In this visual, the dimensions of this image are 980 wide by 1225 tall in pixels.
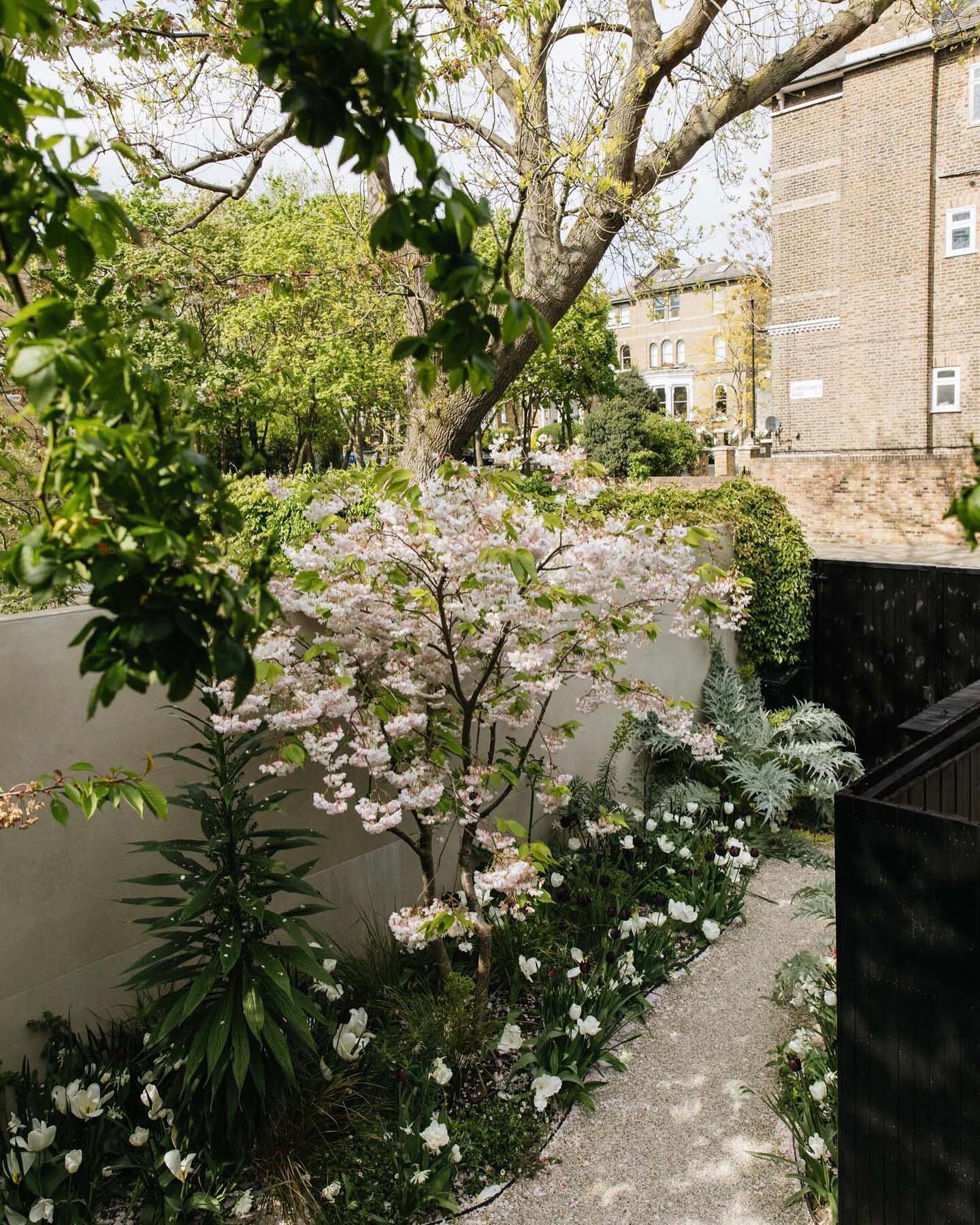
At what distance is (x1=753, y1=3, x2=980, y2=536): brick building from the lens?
16344mm

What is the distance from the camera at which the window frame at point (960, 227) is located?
16.4m

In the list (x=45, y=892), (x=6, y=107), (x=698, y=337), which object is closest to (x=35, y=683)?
(x=45, y=892)

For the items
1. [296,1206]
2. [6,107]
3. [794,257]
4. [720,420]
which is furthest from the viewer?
[720,420]

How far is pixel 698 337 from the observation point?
4069 centimetres

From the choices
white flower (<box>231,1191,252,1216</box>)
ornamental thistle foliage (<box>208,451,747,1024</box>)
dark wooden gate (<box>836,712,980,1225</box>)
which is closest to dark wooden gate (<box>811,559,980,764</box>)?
ornamental thistle foliage (<box>208,451,747,1024</box>)

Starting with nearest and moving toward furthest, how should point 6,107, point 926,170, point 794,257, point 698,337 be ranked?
point 6,107 < point 926,170 < point 794,257 < point 698,337

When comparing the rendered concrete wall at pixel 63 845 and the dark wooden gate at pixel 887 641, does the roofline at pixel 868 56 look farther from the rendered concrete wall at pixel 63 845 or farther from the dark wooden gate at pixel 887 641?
the rendered concrete wall at pixel 63 845

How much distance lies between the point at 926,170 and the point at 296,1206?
1925cm

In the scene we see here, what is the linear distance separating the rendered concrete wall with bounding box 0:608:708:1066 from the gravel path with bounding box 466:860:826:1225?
5.39ft

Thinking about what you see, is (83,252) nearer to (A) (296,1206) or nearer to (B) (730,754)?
(A) (296,1206)

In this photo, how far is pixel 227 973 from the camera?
2910mm

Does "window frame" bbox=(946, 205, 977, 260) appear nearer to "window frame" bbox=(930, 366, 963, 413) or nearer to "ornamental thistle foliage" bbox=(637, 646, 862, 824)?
"window frame" bbox=(930, 366, 963, 413)

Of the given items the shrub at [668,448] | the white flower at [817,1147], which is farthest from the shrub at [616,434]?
the white flower at [817,1147]

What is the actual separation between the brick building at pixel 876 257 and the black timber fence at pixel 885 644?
828 cm
